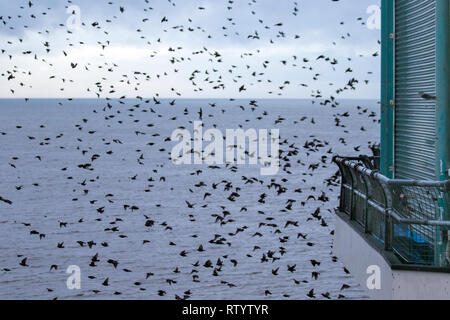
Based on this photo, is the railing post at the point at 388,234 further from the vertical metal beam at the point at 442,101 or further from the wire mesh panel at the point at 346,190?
the wire mesh panel at the point at 346,190

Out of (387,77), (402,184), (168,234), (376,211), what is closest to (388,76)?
(387,77)

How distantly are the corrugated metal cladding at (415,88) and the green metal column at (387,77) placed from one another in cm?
16

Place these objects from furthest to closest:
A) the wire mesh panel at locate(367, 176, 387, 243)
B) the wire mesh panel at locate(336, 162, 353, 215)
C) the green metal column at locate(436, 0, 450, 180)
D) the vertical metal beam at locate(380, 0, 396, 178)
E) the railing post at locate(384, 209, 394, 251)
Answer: the wire mesh panel at locate(336, 162, 353, 215) → the vertical metal beam at locate(380, 0, 396, 178) → the wire mesh panel at locate(367, 176, 387, 243) → the railing post at locate(384, 209, 394, 251) → the green metal column at locate(436, 0, 450, 180)

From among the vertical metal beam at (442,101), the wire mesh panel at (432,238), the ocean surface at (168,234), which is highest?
the vertical metal beam at (442,101)

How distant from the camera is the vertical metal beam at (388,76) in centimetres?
1392

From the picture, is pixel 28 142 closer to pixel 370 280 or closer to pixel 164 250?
pixel 164 250

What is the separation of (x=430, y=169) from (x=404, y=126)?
1933mm

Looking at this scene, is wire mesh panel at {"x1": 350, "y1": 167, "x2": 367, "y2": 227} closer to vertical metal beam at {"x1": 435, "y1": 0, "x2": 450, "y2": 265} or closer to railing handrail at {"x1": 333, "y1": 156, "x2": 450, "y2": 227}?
railing handrail at {"x1": 333, "y1": 156, "x2": 450, "y2": 227}

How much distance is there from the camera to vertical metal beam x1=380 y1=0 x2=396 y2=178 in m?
13.9

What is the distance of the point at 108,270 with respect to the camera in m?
35.5

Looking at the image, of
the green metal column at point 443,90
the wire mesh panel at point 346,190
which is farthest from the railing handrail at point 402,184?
the wire mesh panel at point 346,190

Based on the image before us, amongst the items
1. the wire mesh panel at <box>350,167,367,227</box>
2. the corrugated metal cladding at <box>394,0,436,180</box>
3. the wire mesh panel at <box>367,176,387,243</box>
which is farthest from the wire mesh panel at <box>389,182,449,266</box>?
the wire mesh panel at <box>350,167,367,227</box>

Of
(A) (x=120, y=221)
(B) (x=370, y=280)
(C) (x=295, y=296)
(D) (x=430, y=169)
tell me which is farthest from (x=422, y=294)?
(A) (x=120, y=221)

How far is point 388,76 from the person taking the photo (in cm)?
1408
